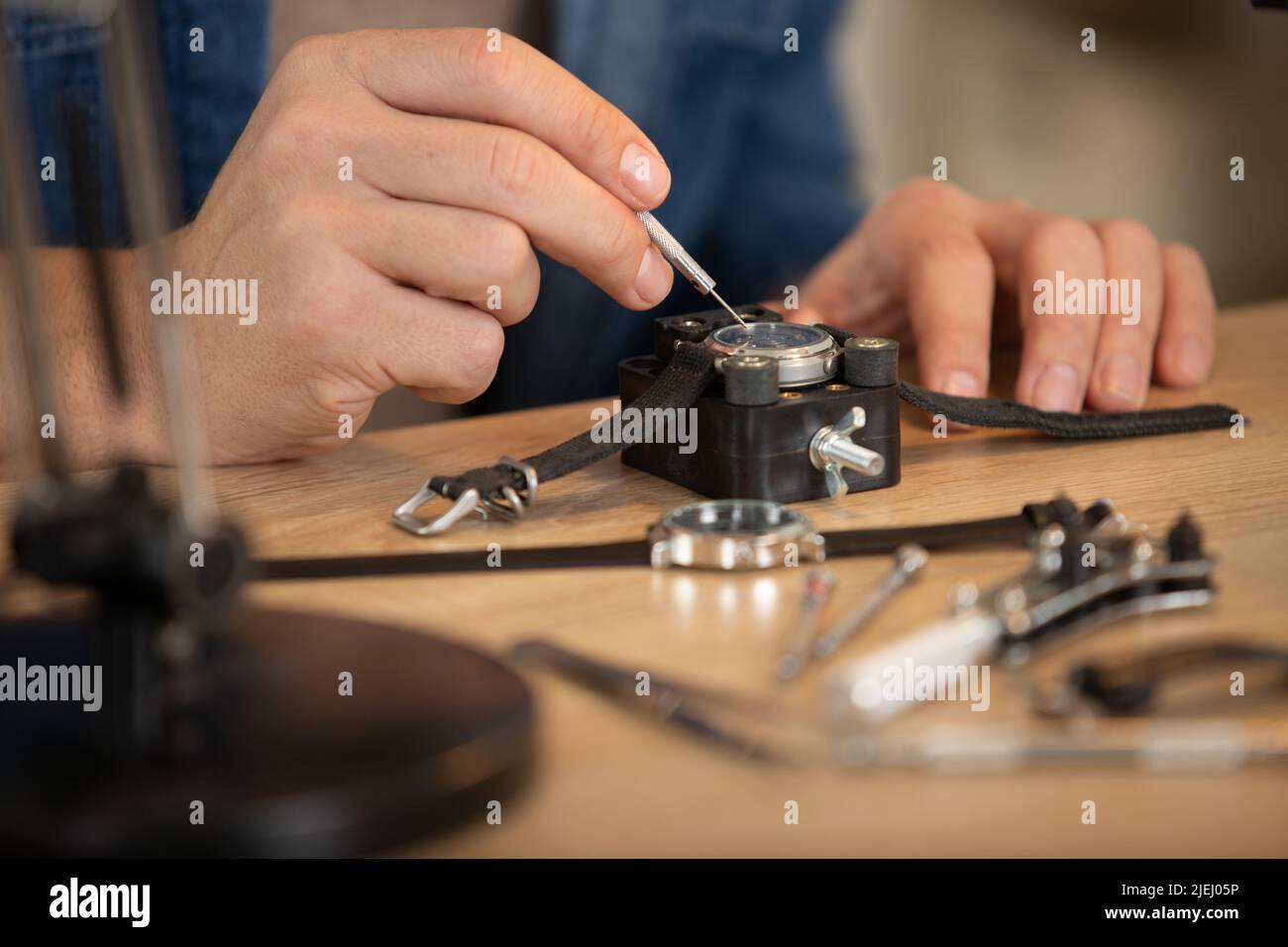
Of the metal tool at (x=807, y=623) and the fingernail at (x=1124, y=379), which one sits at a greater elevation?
the fingernail at (x=1124, y=379)

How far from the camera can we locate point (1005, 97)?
10.2ft

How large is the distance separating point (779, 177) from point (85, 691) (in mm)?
1373

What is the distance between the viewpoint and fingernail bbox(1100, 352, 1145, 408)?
1.04m

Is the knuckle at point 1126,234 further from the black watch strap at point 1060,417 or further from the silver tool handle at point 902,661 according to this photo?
the silver tool handle at point 902,661

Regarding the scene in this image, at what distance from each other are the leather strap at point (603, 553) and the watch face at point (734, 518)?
0.02m

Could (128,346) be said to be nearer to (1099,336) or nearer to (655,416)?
(655,416)

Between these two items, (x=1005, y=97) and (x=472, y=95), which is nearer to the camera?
(x=472, y=95)

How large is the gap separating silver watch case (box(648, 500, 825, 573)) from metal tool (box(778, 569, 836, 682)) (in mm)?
18

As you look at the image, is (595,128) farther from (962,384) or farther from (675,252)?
(962,384)

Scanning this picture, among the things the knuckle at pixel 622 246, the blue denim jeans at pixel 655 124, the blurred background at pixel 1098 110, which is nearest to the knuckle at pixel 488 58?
the knuckle at pixel 622 246

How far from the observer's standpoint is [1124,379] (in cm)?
104

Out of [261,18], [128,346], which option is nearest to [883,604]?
[128,346]

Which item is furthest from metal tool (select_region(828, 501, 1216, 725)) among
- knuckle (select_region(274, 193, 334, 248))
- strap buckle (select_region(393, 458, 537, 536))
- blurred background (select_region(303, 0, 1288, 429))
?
blurred background (select_region(303, 0, 1288, 429))

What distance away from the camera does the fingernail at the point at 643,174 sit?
0.88m
